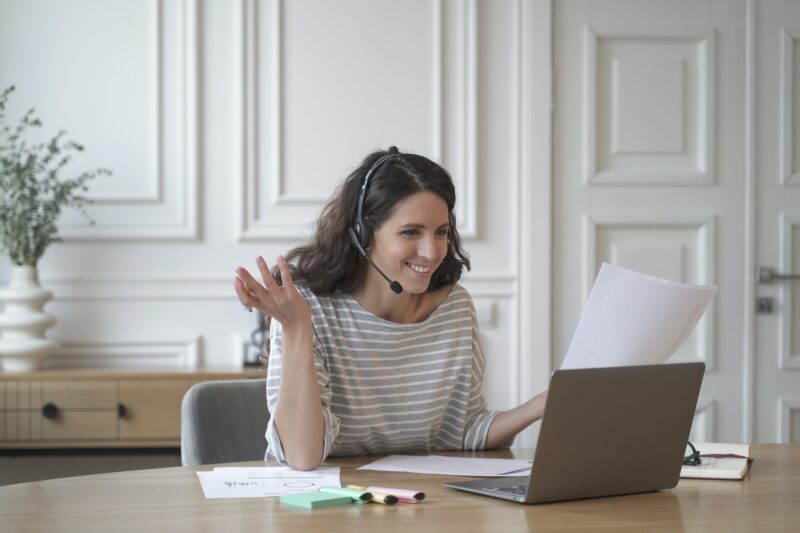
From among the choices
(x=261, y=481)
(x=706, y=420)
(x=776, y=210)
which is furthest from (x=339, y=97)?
(x=261, y=481)

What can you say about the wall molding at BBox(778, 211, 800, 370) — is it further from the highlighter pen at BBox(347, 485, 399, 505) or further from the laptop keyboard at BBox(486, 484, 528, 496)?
the highlighter pen at BBox(347, 485, 399, 505)

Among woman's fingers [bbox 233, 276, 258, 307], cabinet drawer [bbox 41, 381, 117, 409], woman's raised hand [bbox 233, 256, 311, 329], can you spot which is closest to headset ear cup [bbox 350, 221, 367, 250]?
woman's raised hand [bbox 233, 256, 311, 329]

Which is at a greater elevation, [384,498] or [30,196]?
[30,196]

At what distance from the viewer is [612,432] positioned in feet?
4.32

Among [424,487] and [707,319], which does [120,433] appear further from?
[707,319]

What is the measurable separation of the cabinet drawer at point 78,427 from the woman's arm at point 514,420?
4.69 feet

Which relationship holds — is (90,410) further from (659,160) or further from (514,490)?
(659,160)

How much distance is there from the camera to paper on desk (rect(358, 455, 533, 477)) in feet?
5.01

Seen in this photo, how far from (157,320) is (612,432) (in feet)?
7.25

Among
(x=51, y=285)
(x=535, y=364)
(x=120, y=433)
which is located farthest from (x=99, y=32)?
(x=535, y=364)

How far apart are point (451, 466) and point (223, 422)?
518 millimetres

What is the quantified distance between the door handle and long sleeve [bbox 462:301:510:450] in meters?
1.82

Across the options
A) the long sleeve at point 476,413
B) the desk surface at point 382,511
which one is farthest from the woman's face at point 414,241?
the desk surface at point 382,511

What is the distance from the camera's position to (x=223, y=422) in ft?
6.19
